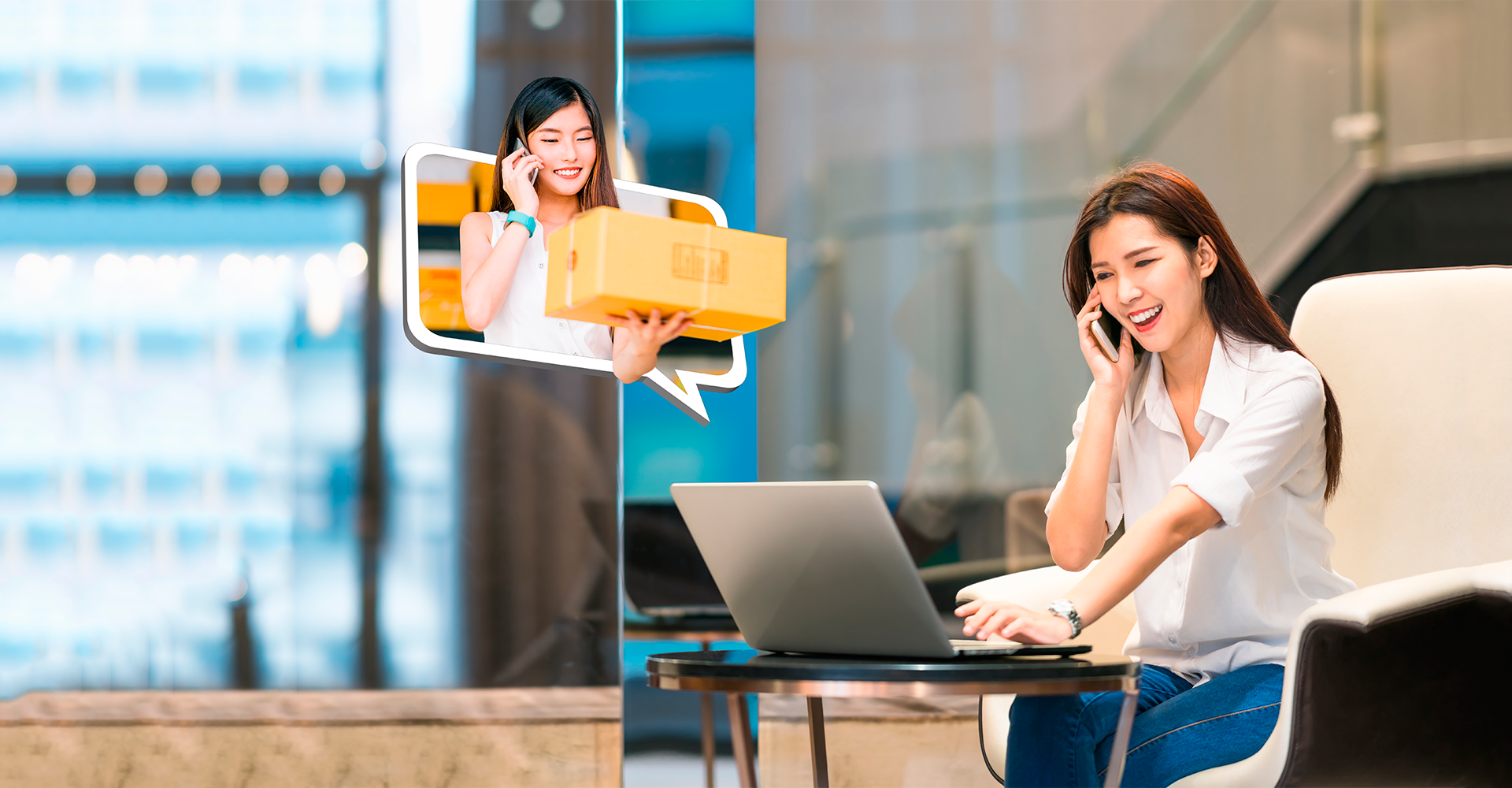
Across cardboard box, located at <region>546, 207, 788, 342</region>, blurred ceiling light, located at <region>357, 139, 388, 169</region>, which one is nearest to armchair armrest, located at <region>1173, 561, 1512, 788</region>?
cardboard box, located at <region>546, 207, 788, 342</region>

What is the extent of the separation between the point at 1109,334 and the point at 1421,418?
0.55m

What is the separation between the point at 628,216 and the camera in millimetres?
1258

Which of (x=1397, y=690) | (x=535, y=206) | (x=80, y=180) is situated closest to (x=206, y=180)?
(x=80, y=180)

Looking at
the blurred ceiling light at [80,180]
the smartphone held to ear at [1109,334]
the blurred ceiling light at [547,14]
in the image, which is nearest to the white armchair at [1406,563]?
the smartphone held to ear at [1109,334]

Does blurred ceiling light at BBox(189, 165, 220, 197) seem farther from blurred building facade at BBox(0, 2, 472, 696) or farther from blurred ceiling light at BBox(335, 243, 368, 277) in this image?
blurred ceiling light at BBox(335, 243, 368, 277)

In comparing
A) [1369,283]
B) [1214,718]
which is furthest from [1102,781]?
[1369,283]

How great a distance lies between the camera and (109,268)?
3072 mm

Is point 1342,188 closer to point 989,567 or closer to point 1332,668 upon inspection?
point 989,567

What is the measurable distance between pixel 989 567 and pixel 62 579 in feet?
7.88

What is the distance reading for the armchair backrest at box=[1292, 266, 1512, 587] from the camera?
170 cm

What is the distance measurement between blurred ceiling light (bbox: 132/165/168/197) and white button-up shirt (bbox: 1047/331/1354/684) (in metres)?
2.60

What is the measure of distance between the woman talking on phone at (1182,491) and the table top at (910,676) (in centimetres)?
25

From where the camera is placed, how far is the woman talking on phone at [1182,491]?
1.33 meters

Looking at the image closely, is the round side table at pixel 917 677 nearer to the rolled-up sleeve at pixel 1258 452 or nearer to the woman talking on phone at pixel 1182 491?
the woman talking on phone at pixel 1182 491
